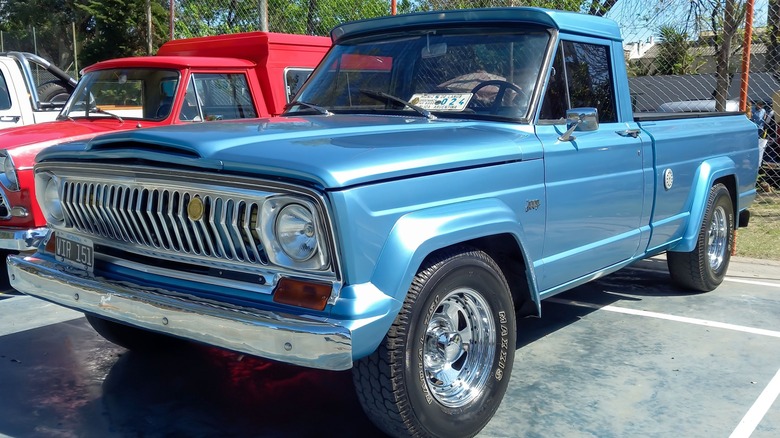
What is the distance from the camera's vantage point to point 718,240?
245 inches

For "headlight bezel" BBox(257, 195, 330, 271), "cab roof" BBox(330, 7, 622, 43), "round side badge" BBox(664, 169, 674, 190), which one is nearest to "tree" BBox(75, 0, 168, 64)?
"cab roof" BBox(330, 7, 622, 43)

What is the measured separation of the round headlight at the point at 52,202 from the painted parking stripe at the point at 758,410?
3.31 metres

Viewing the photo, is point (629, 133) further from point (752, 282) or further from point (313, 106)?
point (752, 282)

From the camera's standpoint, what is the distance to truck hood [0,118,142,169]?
19.2 ft

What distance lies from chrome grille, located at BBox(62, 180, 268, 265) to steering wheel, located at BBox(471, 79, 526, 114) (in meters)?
1.63

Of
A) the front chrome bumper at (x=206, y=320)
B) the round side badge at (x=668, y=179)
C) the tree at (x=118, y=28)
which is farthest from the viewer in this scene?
the tree at (x=118, y=28)

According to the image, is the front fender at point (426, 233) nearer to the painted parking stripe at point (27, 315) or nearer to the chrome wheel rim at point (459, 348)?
the chrome wheel rim at point (459, 348)

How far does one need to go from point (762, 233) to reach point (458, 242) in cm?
628

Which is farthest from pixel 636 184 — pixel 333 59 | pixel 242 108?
pixel 242 108

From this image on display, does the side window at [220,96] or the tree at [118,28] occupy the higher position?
the tree at [118,28]

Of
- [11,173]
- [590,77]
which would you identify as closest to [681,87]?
[590,77]

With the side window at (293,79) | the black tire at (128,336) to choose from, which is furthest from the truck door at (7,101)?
the black tire at (128,336)

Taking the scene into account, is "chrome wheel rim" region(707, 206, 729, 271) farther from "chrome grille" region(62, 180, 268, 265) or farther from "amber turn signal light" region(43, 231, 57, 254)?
"amber turn signal light" region(43, 231, 57, 254)

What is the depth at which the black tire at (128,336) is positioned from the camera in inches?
171
